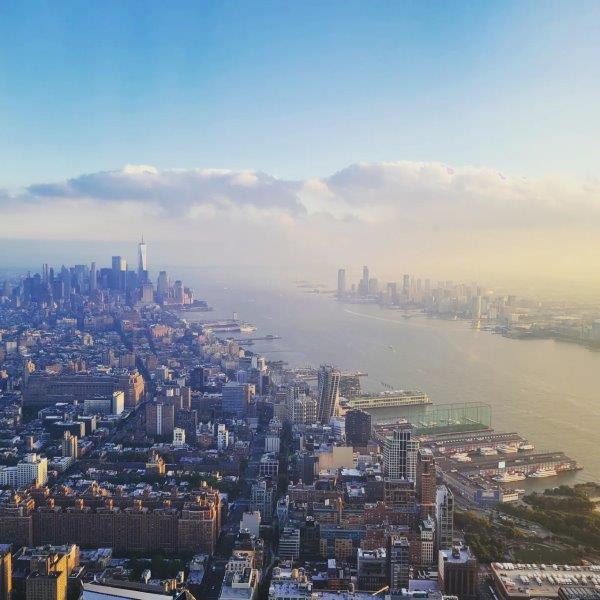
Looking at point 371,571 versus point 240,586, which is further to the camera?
point 371,571

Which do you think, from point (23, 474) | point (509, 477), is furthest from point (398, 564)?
point (23, 474)

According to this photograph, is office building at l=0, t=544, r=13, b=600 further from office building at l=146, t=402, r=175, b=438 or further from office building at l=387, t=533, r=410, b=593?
office building at l=146, t=402, r=175, b=438

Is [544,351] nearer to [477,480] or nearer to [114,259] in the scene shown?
[477,480]

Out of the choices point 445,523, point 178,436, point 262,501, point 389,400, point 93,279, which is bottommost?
point 178,436

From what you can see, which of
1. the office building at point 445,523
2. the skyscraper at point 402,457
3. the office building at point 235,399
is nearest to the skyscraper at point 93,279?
the office building at point 235,399

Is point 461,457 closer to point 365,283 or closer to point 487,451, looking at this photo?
point 487,451

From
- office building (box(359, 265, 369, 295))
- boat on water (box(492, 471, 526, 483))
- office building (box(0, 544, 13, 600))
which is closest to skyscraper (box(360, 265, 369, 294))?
office building (box(359, 265, 369, 295))

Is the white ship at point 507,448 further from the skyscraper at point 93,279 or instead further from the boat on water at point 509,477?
the skyscraper at point 93,279

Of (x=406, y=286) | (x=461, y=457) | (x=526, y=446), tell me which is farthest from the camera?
(x=406, y=286)
